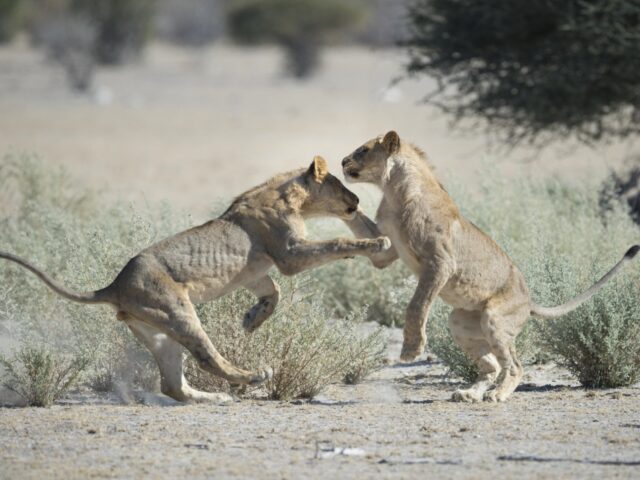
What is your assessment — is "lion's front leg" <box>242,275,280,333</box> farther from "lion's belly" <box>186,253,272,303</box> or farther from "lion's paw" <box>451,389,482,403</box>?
"lion's paw" <box>451,389,482,403</box>

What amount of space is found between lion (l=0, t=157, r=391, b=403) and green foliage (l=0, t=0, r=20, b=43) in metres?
Result: 56.4

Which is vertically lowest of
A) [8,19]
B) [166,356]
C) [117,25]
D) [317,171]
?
[8,19]

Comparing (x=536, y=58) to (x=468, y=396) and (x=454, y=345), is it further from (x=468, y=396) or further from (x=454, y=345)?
Result: (x=468, y=396)

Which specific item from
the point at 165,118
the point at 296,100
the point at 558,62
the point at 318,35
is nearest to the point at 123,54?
the point at 318,35

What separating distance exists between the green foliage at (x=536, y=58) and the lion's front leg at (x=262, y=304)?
24.4ft

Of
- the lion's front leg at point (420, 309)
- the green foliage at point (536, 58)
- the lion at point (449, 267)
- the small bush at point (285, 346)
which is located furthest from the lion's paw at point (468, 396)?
the green foliage at point (536, 58)

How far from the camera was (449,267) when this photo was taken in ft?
25.2

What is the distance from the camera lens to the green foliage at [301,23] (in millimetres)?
50375

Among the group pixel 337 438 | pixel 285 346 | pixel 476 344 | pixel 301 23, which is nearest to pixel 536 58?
pixel 476 344

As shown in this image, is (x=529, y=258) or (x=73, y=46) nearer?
(x=529, y=258)

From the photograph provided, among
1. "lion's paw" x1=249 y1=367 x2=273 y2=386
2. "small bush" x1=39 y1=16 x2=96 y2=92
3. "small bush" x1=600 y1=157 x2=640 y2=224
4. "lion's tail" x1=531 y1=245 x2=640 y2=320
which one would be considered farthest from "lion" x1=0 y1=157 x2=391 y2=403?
"small bush" x1=39 y1=16 x2=96 y2=92

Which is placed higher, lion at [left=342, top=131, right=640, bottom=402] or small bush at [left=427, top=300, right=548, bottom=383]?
lion at [left=342, top=131, right=640, bottom=402]

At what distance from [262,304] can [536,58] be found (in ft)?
27.2

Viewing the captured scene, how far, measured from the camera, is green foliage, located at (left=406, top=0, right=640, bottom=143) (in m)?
14.5
